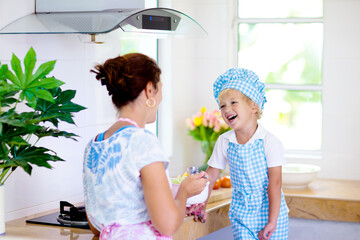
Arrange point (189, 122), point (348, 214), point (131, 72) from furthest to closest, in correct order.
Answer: point (189, 122)
point (348, 214)
point (131, 72)

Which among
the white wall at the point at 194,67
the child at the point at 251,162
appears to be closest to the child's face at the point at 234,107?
the child at the point at 251,162

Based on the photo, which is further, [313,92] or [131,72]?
[313,92]

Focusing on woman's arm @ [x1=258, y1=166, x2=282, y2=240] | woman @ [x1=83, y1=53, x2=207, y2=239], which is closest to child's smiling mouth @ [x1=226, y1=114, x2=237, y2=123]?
woman's arm @ [x1=258, y1=166, x2=282, y2=240]

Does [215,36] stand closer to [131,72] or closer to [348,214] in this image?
[348,214]

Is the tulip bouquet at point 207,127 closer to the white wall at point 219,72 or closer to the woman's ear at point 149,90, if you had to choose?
the white wall at point 219,72

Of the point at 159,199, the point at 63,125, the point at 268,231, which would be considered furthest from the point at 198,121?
the point at 159,199

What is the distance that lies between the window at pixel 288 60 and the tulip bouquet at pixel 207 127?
0.48 metres

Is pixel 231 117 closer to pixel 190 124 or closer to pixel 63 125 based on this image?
pixel 63 125

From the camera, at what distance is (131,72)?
143 cm

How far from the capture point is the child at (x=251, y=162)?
81.8 inches

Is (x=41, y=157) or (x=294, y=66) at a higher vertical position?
(x=294, y=66)

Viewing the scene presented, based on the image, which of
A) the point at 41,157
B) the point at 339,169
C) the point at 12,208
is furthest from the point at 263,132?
the point at 339,169

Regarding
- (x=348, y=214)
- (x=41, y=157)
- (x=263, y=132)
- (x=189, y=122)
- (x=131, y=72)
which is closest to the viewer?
(x=131, y=72)

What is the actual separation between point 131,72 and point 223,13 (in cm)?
232
